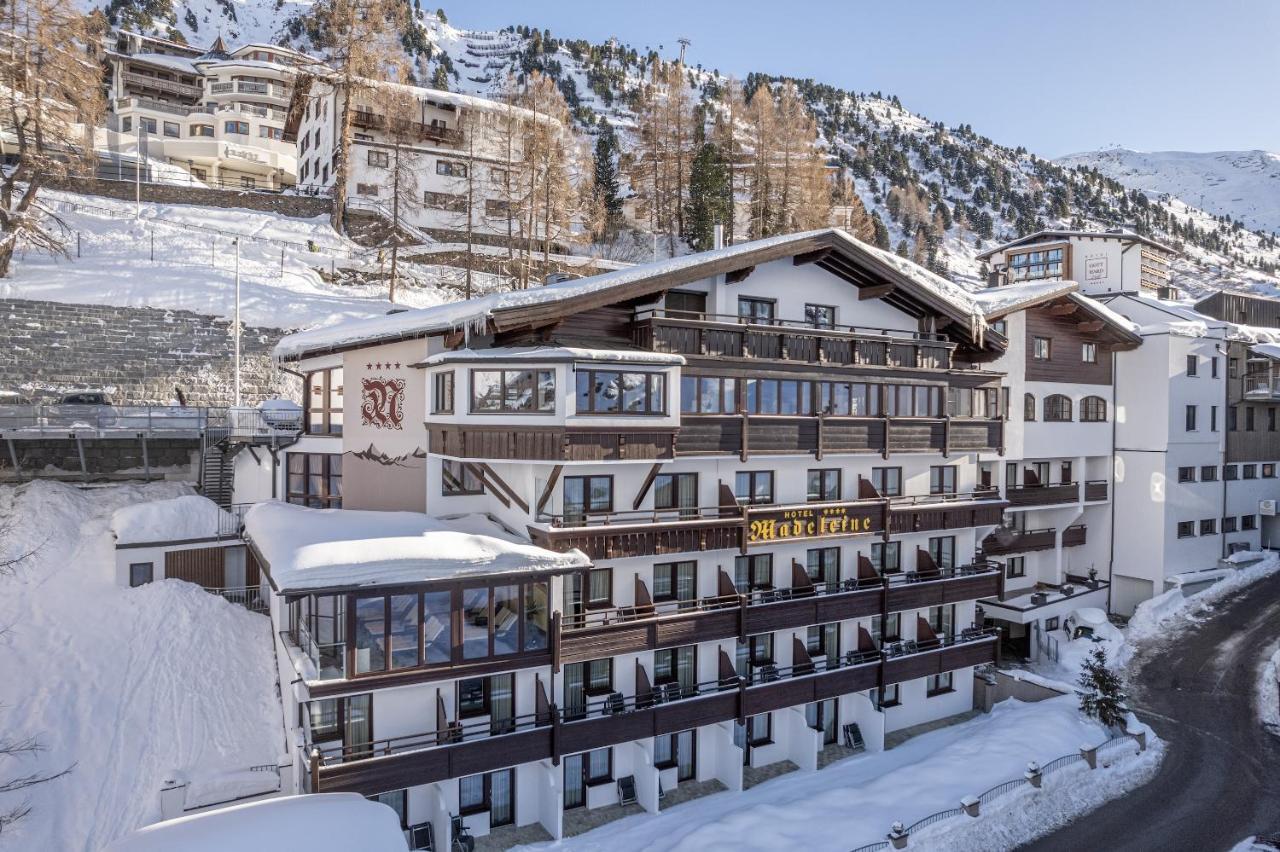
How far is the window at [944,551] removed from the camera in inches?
1092

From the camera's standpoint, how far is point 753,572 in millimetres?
23766

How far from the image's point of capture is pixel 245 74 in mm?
82688

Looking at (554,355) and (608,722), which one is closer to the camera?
(554,355)

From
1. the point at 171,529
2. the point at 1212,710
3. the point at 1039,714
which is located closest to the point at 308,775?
the point at 171,529

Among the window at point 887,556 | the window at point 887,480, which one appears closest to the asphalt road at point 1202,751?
the window at point 887,556

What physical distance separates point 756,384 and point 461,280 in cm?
3072

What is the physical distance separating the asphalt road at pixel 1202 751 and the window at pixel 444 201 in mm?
50394

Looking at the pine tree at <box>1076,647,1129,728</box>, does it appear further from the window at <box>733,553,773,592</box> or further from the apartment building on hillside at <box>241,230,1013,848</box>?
the window at <box>733,553,773,592</box>

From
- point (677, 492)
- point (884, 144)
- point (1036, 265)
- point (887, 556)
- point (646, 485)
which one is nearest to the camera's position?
point (646, 485)

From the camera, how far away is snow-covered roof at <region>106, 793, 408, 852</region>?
12367 millimetres

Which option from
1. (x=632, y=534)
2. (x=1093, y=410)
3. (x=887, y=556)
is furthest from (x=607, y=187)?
(x=632, y=534)

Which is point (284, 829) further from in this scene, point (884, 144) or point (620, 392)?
point (884, 144)

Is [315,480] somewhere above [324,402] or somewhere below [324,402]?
below

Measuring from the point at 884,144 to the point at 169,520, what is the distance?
145361 mm
